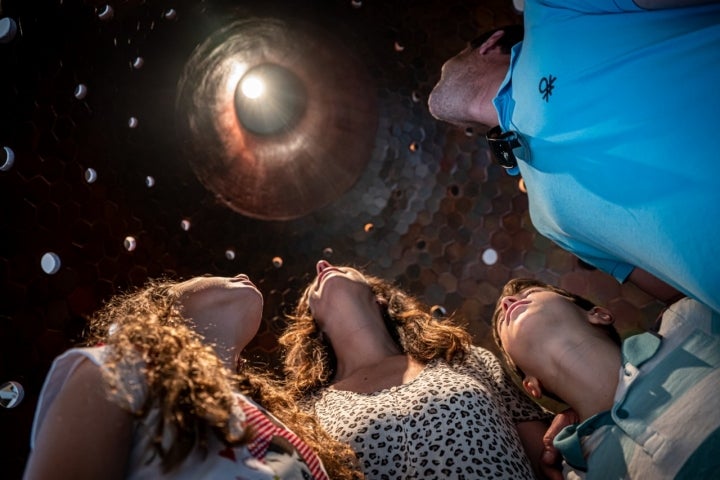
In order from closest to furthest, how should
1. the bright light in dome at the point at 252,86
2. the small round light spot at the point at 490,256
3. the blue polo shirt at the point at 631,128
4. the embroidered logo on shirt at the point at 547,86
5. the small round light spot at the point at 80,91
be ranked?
the blue polo shirt at the point at 631,128 → the embroidered logo on shirt at the point at 547,86 → the small round light spot at the point at 80,91 → the bright light in dome at the point at 252,86 → the small round light spot at the point at 490,256

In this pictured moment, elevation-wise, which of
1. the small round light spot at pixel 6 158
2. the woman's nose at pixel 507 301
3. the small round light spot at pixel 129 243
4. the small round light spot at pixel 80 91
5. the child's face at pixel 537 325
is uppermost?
the small round light spot at pixel 80 91

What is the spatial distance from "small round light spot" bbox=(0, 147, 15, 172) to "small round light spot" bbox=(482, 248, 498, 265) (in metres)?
2.14

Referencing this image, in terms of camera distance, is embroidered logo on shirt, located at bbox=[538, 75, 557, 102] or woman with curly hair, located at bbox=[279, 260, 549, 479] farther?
woman with curly hair, located at bbox=[279, 260, 549, 479]

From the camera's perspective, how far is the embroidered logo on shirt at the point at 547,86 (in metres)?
1.09

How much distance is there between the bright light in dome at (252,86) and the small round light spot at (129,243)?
36.5 inches

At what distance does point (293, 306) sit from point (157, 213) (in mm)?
857

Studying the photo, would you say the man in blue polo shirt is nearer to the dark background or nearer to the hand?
the hand

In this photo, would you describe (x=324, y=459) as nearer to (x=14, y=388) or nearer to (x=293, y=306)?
(x=14, y=388)

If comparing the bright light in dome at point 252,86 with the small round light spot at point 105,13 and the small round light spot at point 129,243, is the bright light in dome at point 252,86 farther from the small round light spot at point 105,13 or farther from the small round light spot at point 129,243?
the small round light spot at point 129,243

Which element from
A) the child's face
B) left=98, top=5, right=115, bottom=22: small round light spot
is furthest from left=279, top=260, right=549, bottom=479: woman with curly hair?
left=98, top=5, right=115, bottom=22: small round light spot

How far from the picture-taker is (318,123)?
2.60m

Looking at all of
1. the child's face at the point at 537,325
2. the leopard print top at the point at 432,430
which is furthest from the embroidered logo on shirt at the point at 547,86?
the leopard print top at the point at 432,430

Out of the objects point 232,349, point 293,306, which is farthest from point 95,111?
point 293,306

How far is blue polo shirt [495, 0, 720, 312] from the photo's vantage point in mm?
870
